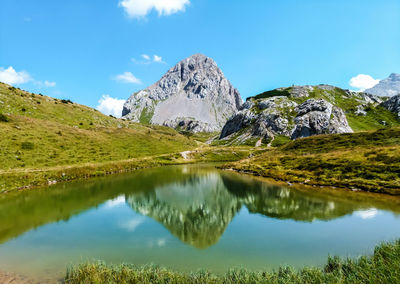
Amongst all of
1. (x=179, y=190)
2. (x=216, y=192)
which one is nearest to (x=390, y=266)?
(x=216, y=192)

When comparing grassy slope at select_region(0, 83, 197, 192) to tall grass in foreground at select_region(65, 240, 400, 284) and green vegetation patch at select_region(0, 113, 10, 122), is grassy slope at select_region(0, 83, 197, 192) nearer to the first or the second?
green vegetation patch at select_region(0, 113, 10, 122)

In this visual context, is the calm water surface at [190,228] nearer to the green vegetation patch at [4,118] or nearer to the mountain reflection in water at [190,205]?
the mountain reflection in water at [190,205]

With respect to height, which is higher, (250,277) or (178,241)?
(250,277)

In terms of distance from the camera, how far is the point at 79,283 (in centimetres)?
1439

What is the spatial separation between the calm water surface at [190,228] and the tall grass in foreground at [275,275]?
2974 millimetres

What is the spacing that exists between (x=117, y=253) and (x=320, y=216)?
2891 cm

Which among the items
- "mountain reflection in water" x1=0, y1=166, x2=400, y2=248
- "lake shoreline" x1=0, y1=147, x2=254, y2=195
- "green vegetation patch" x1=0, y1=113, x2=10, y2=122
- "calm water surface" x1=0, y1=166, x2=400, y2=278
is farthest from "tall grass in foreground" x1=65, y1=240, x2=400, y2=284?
"green vegetation patch" x1=0, y1=113, x2=10, y2=122

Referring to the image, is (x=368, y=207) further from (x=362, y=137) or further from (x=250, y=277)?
(x=362, y=137)

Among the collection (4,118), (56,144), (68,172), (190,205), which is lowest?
(190,205)

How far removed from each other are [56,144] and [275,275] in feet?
317

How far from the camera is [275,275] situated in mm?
14172

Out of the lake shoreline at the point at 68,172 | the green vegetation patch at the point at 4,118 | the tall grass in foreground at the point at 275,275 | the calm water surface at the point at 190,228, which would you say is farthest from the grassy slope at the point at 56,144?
the tall grass in foreground at the point at 275,275

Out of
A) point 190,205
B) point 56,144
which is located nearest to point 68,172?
point 56,144

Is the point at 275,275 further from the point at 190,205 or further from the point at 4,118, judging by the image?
the point at 4,118
